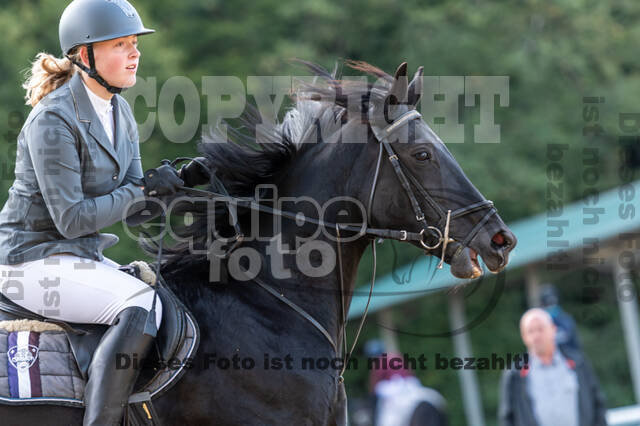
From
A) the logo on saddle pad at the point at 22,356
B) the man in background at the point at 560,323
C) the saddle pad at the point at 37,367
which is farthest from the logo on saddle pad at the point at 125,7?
the man in background at the point at 560,323

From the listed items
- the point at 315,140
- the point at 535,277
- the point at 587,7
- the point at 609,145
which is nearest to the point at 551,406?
the point at 315,140

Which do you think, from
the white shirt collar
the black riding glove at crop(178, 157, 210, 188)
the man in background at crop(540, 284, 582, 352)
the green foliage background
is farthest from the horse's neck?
the green foliage background

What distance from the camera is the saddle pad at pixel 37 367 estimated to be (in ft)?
12.5

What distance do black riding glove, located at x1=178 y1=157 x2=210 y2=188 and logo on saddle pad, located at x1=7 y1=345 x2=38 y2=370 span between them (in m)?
1.26

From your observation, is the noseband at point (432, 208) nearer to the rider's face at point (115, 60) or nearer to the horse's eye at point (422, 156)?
the horse's eye at point (422, 156)

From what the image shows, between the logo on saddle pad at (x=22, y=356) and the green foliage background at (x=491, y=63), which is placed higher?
the green foliage background at (x=491, y=63)

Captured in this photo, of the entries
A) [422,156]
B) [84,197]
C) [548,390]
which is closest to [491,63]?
[548,390]

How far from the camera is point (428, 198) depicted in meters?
4.22

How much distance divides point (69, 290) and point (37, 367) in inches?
15.6

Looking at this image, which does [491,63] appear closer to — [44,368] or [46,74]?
[46,74]

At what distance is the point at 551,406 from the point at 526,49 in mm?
16034

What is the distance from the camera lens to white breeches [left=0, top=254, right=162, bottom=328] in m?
3.95

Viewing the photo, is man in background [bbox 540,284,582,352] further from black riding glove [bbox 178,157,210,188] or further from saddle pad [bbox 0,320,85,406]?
saddle pad [bbox 0,320,85,406]

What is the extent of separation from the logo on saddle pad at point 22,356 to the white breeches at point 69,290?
0.64 feet
